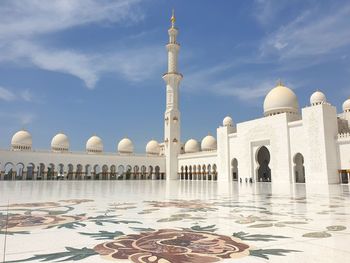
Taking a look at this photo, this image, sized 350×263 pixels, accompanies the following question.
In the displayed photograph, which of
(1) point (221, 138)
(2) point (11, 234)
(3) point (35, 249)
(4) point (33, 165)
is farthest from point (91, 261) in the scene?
(4) point (33, 165)

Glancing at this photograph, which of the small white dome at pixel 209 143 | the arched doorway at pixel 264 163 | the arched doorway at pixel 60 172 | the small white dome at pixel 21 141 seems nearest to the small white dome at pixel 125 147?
the arched doorway at pixel 60 172

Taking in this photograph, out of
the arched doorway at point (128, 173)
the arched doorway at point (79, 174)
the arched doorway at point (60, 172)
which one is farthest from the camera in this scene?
the arched doorway at point (128, 173)

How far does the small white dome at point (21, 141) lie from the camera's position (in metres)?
30.1

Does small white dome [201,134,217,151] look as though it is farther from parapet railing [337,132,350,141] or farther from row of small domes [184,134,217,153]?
parapet railing [337,132,350,141]

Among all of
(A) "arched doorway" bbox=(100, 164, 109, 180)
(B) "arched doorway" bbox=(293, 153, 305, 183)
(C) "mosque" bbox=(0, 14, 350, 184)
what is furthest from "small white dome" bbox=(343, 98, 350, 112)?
(A) "arched doorway" bbox=(100, 164, 109, 180)

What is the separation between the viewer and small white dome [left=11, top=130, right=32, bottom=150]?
98.7 feet

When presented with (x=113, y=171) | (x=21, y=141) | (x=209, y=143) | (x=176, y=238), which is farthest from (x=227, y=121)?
(x=176, y=238)

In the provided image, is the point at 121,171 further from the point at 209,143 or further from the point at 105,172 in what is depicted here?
the point at 209,143

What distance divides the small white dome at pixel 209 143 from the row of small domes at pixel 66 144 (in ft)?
20.2

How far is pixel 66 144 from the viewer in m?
32.1

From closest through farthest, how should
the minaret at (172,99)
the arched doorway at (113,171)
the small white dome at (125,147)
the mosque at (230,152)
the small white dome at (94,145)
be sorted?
the mosque at (230,152) → the minaret at (172,99) → the arched doorway at (113,171) → the small white dome at (94,145) → the small white dome at (125,147)

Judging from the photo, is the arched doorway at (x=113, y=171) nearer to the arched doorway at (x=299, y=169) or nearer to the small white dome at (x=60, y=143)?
the small white dome at (x=60, y=143)

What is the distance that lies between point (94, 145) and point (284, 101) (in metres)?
20.5

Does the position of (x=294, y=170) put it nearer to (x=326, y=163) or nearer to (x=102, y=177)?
(x=326, y=163)
